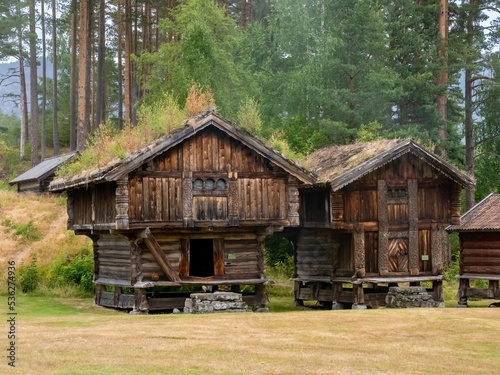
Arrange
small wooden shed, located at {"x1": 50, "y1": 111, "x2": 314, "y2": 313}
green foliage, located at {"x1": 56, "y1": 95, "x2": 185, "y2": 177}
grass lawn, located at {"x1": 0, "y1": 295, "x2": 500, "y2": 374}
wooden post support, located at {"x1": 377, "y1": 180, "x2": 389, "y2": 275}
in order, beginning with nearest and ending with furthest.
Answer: grass lawn, located at {"x1": 0, "y1": 295, "x2": 500, "y2": 374}, small wooden shed, located at {"x1": 50, "y1": 111, "x2": 314, "y2": 313}, green foliage, located at {"x1": 56, "y1": 95, "x2": 185, "y2": 177}, wooden post support, located at {"x1": 377, "y1": 180, "x2": 389, "y2": 275}

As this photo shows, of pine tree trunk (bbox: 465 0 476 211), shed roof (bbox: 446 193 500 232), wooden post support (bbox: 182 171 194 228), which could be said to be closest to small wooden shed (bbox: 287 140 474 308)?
shed roof (bbox: 446 193 500 232)

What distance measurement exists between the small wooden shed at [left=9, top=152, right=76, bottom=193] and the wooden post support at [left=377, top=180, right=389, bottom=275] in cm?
2096

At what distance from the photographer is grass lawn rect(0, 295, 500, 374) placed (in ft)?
51.2

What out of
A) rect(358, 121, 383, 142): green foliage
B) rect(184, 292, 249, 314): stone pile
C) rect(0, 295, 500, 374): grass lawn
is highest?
rect(358, 121, 383, 142): green foliage

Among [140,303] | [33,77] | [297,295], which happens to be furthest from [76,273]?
[33,77]

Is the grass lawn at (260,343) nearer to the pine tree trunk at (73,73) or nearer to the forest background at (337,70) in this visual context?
the forest background at (337,70)

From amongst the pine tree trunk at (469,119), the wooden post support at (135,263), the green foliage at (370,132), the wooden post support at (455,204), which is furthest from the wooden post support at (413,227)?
the pine tree trunk at (469,119)

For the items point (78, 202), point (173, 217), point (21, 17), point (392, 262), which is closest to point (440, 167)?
point (392, 262)

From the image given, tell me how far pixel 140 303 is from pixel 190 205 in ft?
11.9

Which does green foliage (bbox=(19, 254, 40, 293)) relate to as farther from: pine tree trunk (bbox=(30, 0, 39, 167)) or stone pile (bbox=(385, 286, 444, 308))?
pine tree trunk (bbox=(30, 0, 39, 167))

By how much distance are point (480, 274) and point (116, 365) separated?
66.5 feet

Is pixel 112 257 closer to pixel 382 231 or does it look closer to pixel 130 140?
pixel 130 140

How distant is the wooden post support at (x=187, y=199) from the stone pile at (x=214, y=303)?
2380mm

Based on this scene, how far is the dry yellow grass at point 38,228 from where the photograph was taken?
37281mm
